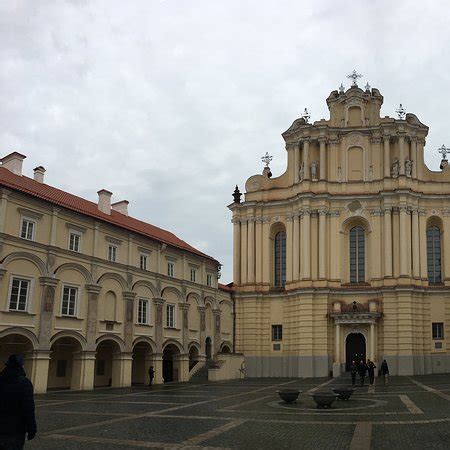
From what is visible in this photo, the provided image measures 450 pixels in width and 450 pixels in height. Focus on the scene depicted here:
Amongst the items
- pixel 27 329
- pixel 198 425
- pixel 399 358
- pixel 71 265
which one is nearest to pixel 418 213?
pixel 399 358

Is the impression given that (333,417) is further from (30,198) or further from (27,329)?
(30,198)

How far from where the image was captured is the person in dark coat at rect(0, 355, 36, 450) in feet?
27.1

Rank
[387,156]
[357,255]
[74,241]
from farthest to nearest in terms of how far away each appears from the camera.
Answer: [357,255] → [387,156] → [74,241]

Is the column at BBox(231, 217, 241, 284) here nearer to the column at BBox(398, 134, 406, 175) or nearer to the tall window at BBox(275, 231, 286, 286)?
the tall window at BBox(275, 231, 286, 286)

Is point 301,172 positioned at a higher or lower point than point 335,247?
higher

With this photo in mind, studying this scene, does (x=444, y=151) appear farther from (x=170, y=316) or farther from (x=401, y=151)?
(x=170, y=316)

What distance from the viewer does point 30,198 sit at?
109ft

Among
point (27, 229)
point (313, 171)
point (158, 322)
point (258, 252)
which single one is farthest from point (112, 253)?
point (313, 171)

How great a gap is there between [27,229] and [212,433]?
20677mm

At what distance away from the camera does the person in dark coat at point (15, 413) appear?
8250 millimetres

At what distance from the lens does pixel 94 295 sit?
37.4 m

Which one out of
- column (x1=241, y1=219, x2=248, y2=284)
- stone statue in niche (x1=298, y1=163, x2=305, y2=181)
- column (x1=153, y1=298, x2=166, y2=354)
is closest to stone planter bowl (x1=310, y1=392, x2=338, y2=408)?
column (x1=153, y1=298, x2=166, y2=354)

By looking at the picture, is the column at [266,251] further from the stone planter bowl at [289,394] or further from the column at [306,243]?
the stone planter bowl at [289,394]

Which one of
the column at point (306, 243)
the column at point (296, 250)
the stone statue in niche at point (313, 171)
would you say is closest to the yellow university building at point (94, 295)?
the column at point (296, 250)
